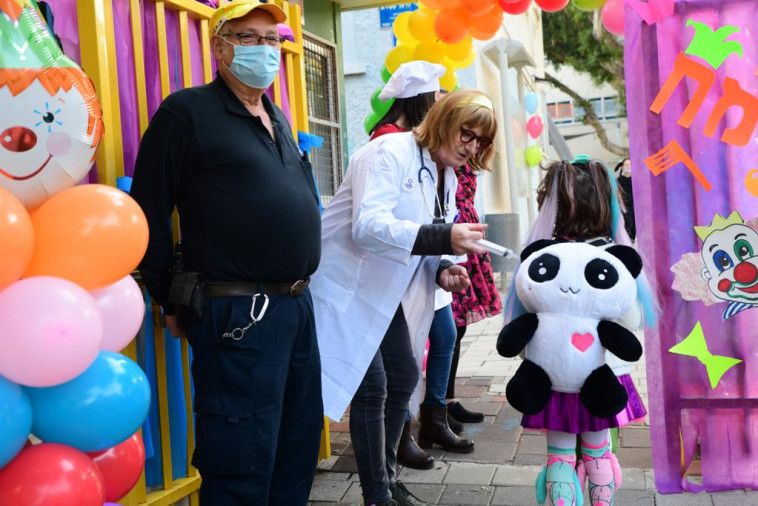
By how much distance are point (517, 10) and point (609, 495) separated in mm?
2607

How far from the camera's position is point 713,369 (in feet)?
11.5

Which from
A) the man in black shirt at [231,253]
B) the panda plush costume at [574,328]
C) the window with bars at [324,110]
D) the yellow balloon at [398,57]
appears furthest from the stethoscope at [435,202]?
the window with bars at [324,110]

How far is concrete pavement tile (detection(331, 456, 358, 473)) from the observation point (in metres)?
4.00

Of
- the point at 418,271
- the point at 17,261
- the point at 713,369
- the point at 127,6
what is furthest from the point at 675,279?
the point at 17,261

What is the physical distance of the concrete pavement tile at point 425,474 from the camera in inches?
151

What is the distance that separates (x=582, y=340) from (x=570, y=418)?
28 centimetres

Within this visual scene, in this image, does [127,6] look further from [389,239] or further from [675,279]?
[675,279]

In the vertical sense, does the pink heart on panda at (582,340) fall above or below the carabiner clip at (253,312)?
below

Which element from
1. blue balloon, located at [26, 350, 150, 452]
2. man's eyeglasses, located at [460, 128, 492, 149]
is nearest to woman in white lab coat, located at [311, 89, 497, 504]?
man's eyeglasses, located at [460, 128, 492, 149]

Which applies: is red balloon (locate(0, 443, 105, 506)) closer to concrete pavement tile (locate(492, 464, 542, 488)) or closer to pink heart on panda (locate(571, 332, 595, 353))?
pink heart on panda (locate(571, 332, 595, 353))

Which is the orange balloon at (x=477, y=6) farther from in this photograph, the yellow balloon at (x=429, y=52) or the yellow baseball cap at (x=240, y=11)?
the yellow baseball cap at (x=240, y=11)

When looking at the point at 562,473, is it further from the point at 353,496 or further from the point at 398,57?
the point at 398,57

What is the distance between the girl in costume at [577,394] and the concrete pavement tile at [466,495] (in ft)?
1.98

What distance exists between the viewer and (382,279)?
3154mm
